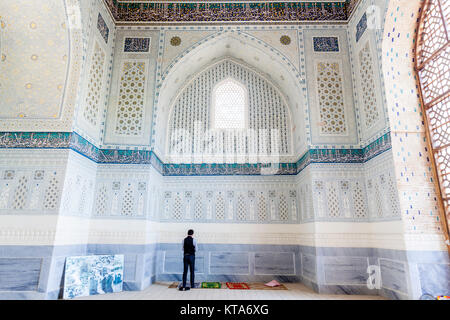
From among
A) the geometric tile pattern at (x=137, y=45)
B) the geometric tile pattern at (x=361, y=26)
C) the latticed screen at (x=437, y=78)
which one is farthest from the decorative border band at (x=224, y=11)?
the latticed screen at (x=437, y=78)

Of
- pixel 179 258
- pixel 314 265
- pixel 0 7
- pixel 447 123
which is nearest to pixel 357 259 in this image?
pixel 314 265

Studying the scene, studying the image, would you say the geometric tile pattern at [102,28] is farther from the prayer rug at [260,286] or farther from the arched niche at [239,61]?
the prayer rug at [260,286]

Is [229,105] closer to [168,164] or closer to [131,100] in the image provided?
[168,164]

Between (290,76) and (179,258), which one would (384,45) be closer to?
(290,76)

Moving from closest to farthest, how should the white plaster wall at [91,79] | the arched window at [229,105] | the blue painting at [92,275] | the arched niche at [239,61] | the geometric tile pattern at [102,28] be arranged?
the blue painting at [92,275] < the white plaster wall at [91,79] < the geometric tile pattern at [102,28] < the arched niche at [239,61] < the arched window at [229,105]

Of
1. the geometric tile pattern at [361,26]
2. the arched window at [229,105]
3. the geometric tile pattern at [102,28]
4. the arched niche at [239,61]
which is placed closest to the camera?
the geometric tile pattern at [361,26]

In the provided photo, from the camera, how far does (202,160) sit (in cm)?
594

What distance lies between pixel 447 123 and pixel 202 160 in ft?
13.6

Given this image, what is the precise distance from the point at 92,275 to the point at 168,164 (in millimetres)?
2517

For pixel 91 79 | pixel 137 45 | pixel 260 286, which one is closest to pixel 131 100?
pixel 91 79

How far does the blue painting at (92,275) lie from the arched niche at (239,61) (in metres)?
2.13

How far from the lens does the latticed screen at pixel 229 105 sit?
20.3 feet

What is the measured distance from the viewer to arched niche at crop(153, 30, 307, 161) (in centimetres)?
553

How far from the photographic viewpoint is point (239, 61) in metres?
6.45
